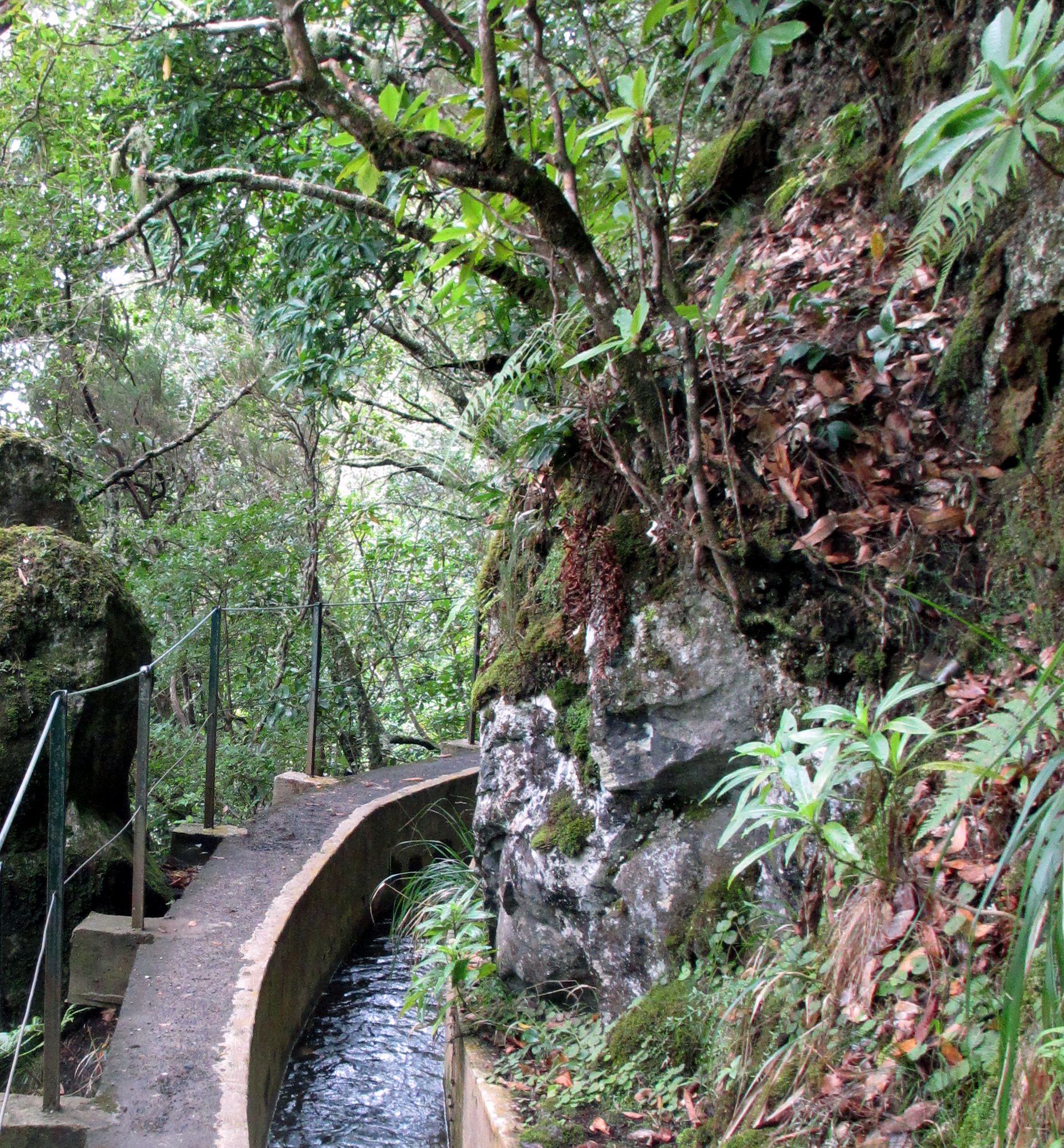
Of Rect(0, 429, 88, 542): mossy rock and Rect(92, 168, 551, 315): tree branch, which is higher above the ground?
Rect(92, 168, 551, 315): tree branch

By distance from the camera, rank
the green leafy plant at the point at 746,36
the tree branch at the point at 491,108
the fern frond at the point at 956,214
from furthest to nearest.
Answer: the tree branch at the point at 491,108, the green leafy plant at the point at 746,36, the fern frond at the point at 956,214

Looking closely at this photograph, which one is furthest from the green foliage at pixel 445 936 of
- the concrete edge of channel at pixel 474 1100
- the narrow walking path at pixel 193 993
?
the narrow walking path at pixel 193 993

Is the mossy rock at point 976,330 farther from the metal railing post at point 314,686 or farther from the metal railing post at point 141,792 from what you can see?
the metal railing post at point 314,686

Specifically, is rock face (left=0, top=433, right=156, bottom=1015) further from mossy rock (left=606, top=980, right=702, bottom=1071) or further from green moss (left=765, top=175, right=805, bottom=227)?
green moss (left=765, top=175, right=805, bottom=227)

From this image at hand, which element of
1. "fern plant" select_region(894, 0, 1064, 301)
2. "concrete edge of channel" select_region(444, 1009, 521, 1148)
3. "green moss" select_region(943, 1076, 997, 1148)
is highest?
"fern plant" select_region(894, 0, 1064, 301)

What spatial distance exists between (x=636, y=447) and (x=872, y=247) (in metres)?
1.15

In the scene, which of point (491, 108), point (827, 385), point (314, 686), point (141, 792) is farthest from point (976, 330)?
point (314, 686)

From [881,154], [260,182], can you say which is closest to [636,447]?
[881,154]

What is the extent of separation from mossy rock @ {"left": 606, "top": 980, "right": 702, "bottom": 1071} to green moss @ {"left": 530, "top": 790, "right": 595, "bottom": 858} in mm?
640

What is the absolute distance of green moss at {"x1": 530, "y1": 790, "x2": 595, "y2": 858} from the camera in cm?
369

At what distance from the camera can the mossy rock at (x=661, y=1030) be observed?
2.92 meters

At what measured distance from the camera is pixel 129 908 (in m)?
4.76

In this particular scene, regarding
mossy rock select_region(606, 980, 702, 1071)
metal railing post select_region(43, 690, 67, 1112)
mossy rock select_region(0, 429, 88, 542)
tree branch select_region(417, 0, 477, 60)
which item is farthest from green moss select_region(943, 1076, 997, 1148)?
mossy rock select_region(0, 429, 88, 542)

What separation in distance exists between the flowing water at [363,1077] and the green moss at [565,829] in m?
1.51
